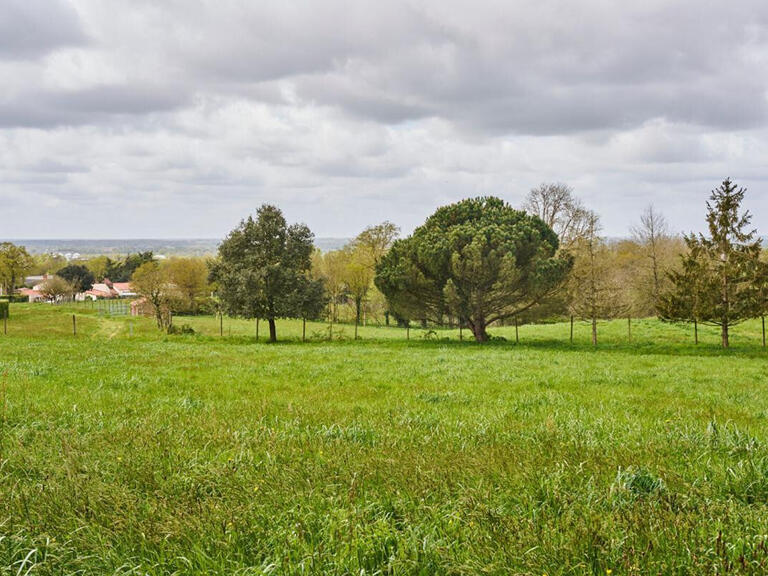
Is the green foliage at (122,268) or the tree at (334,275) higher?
the green foliage at (122,268)

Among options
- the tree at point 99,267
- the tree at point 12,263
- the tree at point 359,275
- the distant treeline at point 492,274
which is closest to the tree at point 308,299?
the distant treeline at point 492,274

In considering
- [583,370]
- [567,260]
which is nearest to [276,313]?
[567,260]

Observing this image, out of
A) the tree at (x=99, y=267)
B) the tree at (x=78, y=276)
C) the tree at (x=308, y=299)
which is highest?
the tree at (x=99, y=267)

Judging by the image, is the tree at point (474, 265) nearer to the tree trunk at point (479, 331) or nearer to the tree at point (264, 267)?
the tree trunk at point (479, 331)

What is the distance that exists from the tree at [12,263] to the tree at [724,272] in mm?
93470

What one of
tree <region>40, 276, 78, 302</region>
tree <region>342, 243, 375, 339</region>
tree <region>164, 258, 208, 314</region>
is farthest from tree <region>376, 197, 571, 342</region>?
tree <region>40, 276, 78, 302</region>

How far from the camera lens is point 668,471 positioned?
4508 mm

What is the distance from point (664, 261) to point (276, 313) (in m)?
41.2

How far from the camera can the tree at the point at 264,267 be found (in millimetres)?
33406

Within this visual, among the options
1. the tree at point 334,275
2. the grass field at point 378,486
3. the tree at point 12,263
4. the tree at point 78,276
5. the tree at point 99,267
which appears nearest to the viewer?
the grass field at point 378,486

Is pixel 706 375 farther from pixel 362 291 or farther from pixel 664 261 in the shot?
pixel 362 291

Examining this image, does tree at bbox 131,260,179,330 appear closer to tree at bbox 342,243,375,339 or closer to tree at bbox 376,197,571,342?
tree at bbox 342,243,375,339

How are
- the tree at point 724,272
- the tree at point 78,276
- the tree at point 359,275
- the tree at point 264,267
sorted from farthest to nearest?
the tree at point 78,276
the tree at point 359,275
the tree at point 264,267
the tree at point 724,272

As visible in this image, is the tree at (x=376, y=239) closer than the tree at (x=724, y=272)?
No
